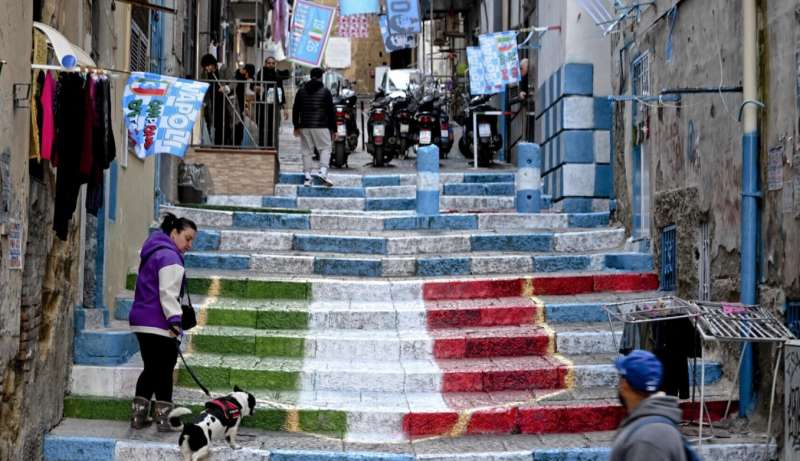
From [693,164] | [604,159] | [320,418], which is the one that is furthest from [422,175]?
[320,418]

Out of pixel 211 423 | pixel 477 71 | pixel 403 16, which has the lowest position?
pixel 211 423

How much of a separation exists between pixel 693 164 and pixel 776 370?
10.3 feet

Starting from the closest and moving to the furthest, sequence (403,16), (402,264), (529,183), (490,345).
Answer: (490,345) < (402,264) < (529,183) < (403,16)

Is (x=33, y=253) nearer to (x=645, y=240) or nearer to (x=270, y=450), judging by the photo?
(x=270, y=450)

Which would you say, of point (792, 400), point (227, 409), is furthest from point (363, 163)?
point (792, 400)

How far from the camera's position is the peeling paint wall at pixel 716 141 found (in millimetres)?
8117

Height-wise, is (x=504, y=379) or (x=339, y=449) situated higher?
(x=504, y=379)

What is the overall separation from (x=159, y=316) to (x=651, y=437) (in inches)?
186

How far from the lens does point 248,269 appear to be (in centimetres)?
1175

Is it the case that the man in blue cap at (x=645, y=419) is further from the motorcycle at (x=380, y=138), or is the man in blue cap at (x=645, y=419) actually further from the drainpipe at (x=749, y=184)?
the motorcycle at (x=380, y=138)

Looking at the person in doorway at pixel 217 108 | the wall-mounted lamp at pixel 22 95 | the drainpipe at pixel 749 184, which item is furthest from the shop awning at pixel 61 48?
the person in doorway at pixel 217 108

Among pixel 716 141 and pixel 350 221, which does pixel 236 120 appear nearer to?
pixel 350 221

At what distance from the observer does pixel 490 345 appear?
9.98m

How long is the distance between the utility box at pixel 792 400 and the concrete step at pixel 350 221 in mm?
6112
